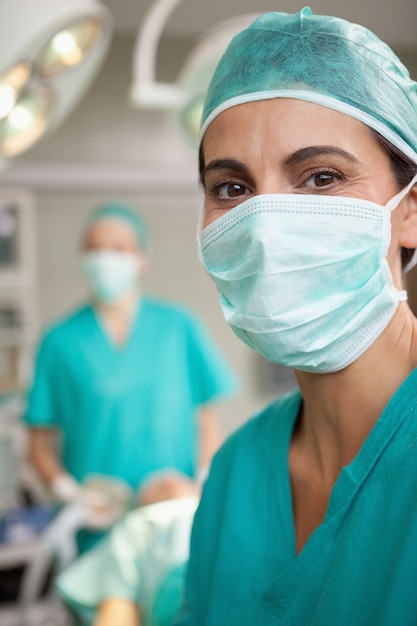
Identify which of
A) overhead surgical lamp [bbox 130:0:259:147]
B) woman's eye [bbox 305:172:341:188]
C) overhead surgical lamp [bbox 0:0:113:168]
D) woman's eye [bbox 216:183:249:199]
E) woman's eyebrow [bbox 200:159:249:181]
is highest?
overhead surgical lamp [bbox 130:0:259:147]

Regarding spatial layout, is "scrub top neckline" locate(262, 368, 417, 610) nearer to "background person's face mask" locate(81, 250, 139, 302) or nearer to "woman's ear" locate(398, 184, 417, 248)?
"woman's ear" locate(398, 184, 417, 248)

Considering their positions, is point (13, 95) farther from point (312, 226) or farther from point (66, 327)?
point (66, 327)

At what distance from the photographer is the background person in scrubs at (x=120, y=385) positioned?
2318 millimetres

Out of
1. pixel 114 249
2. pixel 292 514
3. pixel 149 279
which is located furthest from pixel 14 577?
pixel 292 514

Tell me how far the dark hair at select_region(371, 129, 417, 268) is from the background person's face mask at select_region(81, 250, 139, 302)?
68.2 inches

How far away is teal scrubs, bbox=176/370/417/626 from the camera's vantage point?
2.36ft

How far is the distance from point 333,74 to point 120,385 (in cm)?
171

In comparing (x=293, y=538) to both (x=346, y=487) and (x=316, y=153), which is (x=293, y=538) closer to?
(x=346, y=487)

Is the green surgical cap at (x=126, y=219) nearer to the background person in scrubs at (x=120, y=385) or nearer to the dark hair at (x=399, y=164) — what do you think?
the background person in scrubs at (x=120, y=385)

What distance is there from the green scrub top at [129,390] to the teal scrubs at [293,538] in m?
1.26

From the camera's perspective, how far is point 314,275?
2.62ft

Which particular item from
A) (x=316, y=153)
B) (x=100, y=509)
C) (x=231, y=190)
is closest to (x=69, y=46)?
(x=231, y=190)

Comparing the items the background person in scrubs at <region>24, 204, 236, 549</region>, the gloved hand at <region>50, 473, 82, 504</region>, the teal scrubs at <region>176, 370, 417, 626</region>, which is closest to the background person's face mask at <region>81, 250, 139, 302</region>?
the background person in scrubs at <region>24, 204, 236, 549</region>

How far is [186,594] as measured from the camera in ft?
3.47
